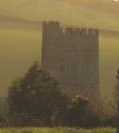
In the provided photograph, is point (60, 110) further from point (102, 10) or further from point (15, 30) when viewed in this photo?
point (102, 10)

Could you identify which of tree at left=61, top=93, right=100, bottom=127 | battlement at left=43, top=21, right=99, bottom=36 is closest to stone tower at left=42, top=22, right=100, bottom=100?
battlement at left=43, top=21, right=99, bottom=36

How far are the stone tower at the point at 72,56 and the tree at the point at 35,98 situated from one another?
520 millimetres

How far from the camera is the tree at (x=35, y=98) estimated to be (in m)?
8.47

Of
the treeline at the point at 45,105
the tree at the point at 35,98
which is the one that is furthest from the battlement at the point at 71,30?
the tree at the point at 35,98

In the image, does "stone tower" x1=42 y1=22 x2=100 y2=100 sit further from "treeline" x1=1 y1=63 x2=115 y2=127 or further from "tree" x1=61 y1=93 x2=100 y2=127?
"tree" x1=61 y1=93 x2=100 y2=127

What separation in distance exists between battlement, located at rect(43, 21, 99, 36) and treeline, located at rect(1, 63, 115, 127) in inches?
A: 30.2

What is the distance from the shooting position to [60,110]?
852cm

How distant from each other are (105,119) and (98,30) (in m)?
2.07

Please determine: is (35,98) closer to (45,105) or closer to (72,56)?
(45,105)

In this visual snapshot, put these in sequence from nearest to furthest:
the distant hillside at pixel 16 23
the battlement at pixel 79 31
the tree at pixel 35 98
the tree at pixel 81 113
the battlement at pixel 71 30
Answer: the tree at pixel 81 113
the tree at pixel 35 98
the distant hillside at pixel 16 23
the battlement at pixel 71 30
the battlement at pixel 79 31

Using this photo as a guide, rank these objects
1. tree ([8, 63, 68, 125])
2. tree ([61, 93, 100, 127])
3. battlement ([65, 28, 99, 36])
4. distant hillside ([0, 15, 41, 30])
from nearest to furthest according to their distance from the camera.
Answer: tree ([61, 93, 100, 127]) → tree ([8, 63, 68, 125]) → distant hillside ([0, 15, 41, 30]) → battlement ([65, 28, 99, 36])

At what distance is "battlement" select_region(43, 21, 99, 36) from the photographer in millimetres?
9492

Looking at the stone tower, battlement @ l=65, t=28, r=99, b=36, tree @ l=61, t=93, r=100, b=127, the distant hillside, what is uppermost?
the distant hillside

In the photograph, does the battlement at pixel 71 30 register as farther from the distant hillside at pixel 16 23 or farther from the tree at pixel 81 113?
the tree at pixel 81 113
